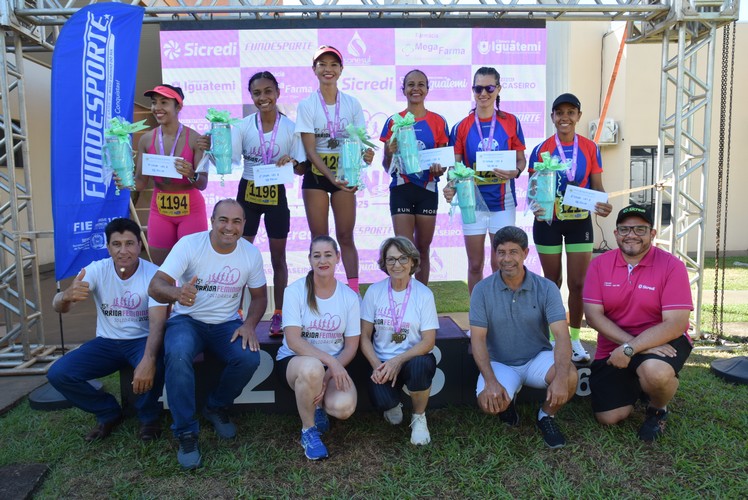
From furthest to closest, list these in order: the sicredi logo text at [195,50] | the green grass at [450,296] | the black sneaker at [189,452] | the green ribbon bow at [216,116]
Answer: the green grass at [450,296] < the sicredi logo text at [195,50] < the green ribbon bow at [216,116] < the black sneaker at [189,452]

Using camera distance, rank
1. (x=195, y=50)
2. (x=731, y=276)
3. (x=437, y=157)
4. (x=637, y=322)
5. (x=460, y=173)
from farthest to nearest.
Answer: (x=731, y=276) → (x=195, y=50) → (x=437, y=157) → (x=460, y=173) → (x=637, y=322)

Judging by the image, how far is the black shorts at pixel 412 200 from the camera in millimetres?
3684

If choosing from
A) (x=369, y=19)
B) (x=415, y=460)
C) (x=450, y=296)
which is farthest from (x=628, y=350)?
(x=450, y=296)

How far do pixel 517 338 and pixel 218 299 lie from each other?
177 centimetres

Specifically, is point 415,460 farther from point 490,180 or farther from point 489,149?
point 489,149

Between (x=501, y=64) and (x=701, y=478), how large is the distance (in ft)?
14.8

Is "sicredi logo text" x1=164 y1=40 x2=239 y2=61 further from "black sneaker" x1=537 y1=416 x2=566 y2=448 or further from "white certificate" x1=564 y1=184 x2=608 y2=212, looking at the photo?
"black sneaker" x1=537 y1=416 x2=566 y2=448

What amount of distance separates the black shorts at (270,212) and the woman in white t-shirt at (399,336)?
0.94 metres

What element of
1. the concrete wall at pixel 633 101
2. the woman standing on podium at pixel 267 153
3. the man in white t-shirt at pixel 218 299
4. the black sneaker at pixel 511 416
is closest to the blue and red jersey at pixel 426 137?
the woman standing on podium at pixel 267 153

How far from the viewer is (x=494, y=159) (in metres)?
3.46

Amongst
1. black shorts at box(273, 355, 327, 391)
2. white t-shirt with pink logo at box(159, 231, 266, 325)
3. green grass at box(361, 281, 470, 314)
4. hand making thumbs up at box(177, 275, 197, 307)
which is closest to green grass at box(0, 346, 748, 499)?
black shorts at box(273, 355, 327, 391)

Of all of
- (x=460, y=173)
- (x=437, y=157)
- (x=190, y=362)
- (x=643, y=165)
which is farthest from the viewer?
(x=643, y=165)

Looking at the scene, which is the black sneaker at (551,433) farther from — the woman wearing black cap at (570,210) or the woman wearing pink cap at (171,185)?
the woman wearing pink cap at (171,185)

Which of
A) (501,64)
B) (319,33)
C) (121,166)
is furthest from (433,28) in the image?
(121,166)
